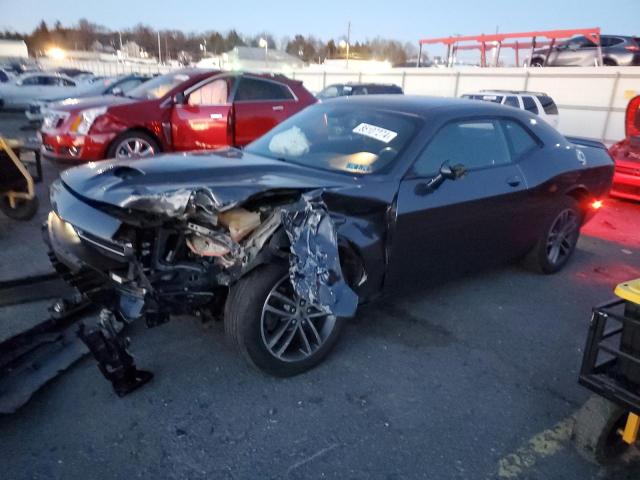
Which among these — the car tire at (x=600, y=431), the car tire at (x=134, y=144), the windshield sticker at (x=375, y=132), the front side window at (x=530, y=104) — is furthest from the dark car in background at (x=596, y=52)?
the car tire at (x=600, y=431)

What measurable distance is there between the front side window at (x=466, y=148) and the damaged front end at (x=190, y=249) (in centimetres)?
105

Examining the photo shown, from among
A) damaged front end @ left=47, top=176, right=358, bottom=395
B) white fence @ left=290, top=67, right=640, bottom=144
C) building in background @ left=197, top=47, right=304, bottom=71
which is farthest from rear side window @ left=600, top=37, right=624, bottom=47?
building in background @ left=197, top=47, right=304, bottom=71

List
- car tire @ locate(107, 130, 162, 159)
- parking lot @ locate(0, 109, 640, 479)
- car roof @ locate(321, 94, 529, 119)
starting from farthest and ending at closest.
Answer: car tire @ locate(107, 130, 162, 159) < car roof @ locate(321, 94, 529, 119) < parking lot @ locate(0, 109, 640, 479)

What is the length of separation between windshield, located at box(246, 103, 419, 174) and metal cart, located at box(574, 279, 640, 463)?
161 centimetres

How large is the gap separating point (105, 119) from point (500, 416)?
612 centimetres

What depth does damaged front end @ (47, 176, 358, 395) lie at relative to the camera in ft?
8.61

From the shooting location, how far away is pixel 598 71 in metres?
15.7

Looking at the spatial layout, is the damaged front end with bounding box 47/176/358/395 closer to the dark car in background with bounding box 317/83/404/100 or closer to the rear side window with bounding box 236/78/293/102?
the rear side window with bounding box 236/78/293/102

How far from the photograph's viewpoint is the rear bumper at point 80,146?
6668 mm

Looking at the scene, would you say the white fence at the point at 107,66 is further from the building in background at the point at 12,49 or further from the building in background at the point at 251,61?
the building in background at the point at 12,49

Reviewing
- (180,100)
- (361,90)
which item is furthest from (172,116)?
(361,90)

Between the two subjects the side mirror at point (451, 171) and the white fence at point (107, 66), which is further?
the white fence at point (107, 66)

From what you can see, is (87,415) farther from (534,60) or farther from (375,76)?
(375,76)

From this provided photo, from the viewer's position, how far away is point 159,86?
759 centimetres
